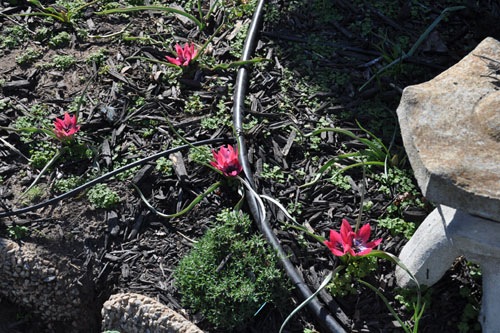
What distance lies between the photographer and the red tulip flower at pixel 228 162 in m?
3.54

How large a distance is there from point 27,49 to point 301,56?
1.86 m

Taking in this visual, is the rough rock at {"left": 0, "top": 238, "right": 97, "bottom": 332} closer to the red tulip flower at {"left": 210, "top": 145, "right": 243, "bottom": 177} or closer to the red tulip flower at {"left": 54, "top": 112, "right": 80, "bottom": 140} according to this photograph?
the red tulip flower at {"left": 54, "top": 112, "right": 80, "bottom": 140}

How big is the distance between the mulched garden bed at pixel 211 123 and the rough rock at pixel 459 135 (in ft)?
2.79

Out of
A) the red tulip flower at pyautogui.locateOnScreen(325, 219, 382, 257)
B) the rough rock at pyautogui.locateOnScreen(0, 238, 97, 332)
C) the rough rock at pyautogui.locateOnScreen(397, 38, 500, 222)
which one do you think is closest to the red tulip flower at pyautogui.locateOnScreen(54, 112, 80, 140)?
the rough rock at pyautogui.locateOnScreen(0, 238, 97, 332)

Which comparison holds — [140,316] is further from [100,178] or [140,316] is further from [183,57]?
[183,57]

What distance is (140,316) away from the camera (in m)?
3.13

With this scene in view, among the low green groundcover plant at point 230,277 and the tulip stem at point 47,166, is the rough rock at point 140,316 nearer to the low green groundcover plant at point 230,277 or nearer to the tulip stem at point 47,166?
the low green groundcover plant at point 230,277

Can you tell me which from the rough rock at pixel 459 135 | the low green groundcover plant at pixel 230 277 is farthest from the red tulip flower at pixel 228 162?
the rough rock at pixel 459 135

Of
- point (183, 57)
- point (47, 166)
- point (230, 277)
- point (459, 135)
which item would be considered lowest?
point (230, 277)

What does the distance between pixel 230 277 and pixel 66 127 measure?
4.50ft

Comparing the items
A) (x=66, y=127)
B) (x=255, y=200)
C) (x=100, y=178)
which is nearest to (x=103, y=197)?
(x=100, y=178)

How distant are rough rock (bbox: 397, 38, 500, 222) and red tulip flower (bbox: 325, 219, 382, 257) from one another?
646 mm

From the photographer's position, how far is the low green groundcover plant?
10.1 ft

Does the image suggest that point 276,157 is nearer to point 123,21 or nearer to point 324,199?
point 324,199
